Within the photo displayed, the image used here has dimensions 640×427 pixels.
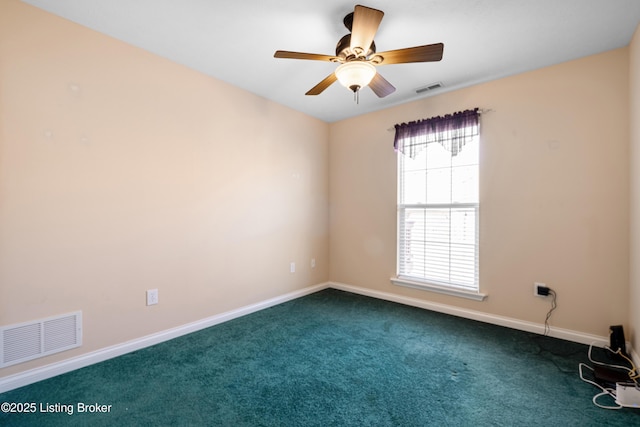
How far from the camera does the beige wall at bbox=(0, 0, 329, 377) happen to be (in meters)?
1.83

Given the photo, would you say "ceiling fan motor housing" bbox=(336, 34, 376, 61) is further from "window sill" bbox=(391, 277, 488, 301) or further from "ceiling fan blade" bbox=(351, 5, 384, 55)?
"window sill" bbox=(391, 277, 488, 301)

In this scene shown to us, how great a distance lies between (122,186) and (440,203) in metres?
3.03

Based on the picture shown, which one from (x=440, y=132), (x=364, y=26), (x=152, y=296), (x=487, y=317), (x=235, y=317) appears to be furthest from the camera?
(x=440, y=132)

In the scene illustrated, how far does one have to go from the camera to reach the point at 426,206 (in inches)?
129

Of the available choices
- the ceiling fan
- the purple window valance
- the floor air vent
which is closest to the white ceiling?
the ceiling fan

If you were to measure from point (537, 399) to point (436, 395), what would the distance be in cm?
58

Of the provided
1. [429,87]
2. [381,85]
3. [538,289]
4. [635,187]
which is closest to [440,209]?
[538,289]

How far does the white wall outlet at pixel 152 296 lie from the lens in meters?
2.38

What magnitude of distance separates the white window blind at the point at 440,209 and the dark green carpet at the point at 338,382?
663 mm

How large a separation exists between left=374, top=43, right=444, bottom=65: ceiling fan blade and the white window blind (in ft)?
4.63

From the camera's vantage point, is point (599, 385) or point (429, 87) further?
point (429, 87)

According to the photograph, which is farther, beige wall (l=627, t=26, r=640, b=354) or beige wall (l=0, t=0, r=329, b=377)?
beige wall (l=627, t=26, r=640, b=354)

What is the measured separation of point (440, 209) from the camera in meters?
3.17

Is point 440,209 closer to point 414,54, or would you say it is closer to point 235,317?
point 414,54
